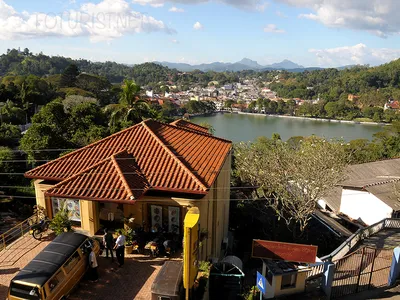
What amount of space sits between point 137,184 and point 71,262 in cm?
307

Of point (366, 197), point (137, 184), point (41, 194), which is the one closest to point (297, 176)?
point (366, 197)

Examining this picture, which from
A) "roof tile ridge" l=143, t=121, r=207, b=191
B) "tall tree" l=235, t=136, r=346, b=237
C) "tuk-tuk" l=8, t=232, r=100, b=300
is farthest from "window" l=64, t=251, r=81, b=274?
"tall tree" l=235, t=136, r=346, b=237

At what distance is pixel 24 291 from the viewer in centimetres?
766

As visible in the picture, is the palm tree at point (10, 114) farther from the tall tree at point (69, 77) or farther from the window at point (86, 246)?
the tall tree at point (69, 77)

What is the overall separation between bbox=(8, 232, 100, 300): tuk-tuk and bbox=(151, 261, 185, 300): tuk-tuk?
86.7 inches

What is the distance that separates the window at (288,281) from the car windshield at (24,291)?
295 inches

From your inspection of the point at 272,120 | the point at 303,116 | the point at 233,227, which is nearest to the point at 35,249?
the point at 233,227

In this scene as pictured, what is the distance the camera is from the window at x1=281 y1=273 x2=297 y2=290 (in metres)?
Result: 11.3

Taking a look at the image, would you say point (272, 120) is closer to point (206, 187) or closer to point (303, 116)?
point (303, 116)

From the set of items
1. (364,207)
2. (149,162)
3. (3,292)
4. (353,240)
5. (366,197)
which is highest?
(149,162)

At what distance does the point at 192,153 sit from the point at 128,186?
351cm

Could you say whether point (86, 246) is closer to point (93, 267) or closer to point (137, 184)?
point (93, 267)

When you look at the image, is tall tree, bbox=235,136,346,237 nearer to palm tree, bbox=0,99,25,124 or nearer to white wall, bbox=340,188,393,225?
white wall, bbox=340,188,393,225

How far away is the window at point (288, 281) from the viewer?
11320 mm
